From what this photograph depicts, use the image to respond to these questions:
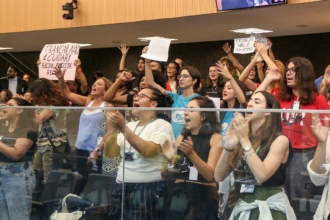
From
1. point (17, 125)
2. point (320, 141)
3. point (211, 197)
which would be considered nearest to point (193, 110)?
point (211, 197)

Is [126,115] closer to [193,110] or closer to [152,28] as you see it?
[193,110]

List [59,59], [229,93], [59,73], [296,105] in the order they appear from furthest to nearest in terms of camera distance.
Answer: [59,59]
[59,73]
[229,93]
[296,105]

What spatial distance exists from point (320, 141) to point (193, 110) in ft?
2.90

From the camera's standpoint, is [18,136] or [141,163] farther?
[18,136]

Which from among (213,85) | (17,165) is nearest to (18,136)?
(17,165)

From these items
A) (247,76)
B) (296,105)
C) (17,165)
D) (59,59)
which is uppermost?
(59,59)

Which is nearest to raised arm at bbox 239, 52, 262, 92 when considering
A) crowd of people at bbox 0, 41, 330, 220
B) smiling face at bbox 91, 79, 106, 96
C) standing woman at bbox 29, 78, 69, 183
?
crowd of people at bbox 0, 41, 330, 220

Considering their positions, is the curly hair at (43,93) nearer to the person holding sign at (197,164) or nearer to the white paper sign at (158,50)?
the white paper sign at (158,50)

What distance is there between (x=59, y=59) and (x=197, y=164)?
430 cm

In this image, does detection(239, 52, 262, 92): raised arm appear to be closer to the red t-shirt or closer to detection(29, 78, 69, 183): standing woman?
detection(29, 78, 69, 183): standing woman

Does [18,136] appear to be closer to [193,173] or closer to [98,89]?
[98,89]

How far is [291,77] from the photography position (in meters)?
5.18

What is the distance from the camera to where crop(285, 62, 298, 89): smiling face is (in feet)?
16.9

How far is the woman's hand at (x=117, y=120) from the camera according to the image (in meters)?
4.46
